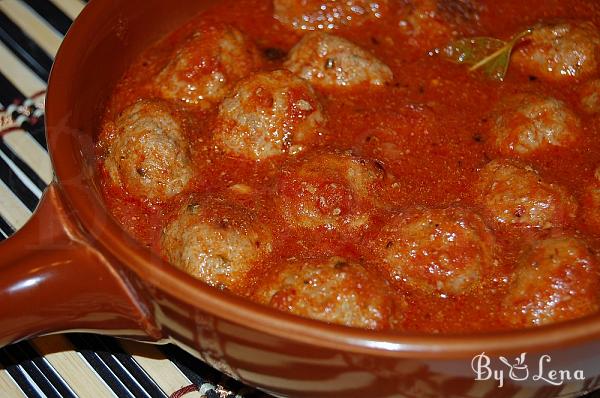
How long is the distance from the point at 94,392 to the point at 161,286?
0.96 metres

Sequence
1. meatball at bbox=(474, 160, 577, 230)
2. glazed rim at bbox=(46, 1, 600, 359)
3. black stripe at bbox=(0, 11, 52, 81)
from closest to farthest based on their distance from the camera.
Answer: glazed rim at bbox=(46, 1, 600, 359)
meatball at bbox=(474, 160, 577, 230)
black stripe at bbox=(0, 11, 52, 81)

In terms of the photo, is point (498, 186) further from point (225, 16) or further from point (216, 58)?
point (225, 16)

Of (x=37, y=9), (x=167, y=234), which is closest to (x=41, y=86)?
(x=37, y=9)

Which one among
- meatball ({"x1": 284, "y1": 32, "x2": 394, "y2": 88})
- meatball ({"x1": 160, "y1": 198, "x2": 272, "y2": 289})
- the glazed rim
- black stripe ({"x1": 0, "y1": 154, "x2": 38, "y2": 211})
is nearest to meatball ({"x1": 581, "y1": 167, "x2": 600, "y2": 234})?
the glazed rim

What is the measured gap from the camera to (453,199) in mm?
2975

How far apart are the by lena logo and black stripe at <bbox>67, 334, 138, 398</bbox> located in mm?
1403

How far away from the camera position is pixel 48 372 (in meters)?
3.12

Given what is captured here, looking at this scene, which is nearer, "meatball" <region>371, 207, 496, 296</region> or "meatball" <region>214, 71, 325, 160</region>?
"meatball" <region>371, 207, 496, 296</region>

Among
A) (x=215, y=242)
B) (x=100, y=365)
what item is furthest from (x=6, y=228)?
(x=215, y=242)

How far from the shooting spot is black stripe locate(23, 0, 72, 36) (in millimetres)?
4383

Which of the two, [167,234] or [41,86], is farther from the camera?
[41,86]

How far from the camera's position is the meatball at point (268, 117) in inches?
119

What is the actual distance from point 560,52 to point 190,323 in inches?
77.5

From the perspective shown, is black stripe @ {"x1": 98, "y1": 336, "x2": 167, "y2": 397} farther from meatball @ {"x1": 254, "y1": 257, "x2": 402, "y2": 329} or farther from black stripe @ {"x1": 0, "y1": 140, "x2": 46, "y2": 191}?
black stripe @ {"x1": 0, "y1": 140, "x2": 46, "y2": 191}
